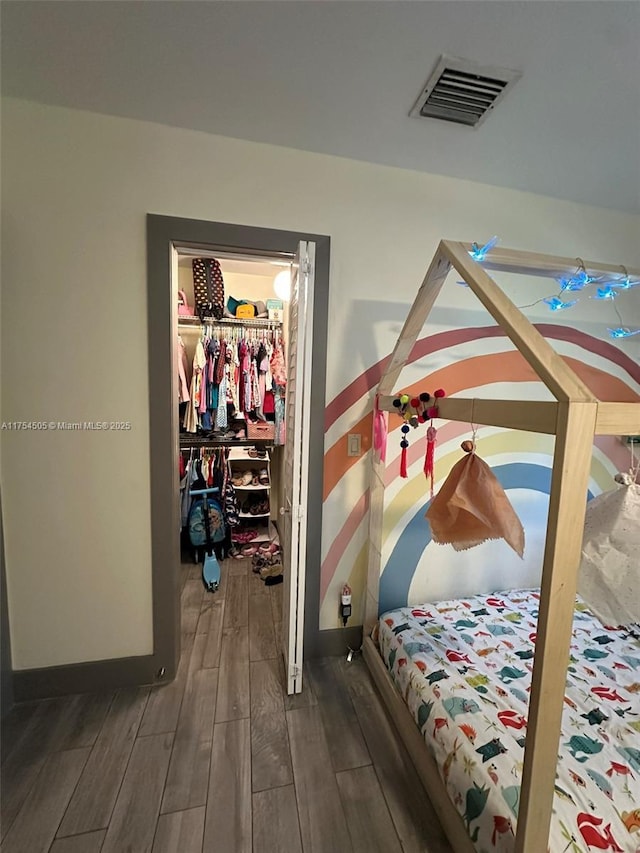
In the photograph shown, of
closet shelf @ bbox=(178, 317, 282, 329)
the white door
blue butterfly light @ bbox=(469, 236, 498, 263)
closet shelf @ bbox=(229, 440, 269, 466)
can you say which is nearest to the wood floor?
the white door

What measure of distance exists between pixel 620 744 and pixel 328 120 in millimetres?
2499

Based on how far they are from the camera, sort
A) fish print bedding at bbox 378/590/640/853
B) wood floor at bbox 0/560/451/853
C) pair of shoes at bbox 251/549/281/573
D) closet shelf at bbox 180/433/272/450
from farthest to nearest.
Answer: closet shelf at bbox 180/433/272/450
pair of shoes at bbox 251/549/281/573
wood floor at bbox 0/560/451/853
fish print bedding at bbox 378/590/640/853

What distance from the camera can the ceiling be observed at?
1013 mm

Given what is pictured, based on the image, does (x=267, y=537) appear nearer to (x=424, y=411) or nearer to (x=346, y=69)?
(x=424, y=411)

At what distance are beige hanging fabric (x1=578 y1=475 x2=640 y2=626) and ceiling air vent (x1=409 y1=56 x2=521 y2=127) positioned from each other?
55.3 inches

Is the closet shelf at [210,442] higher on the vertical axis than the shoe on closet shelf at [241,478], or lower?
higher

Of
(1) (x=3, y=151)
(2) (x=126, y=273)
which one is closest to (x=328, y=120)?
(2) (x=126, y=273)

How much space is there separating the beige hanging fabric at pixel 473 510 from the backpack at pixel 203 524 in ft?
6.89

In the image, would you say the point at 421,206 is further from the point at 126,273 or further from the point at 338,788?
the point at 338,788

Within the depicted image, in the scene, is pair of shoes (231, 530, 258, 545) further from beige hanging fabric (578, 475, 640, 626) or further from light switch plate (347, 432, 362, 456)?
beige hanging fabric (578, 475, 640, 626)

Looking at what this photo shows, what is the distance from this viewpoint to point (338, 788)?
1213 millimetres

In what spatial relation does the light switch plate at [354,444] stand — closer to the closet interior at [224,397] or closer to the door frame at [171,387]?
the door frame at [171,387]

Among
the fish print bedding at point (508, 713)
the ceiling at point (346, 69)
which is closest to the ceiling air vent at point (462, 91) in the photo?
the ceiling at point (346, 69)

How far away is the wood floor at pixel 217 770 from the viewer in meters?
1.07
